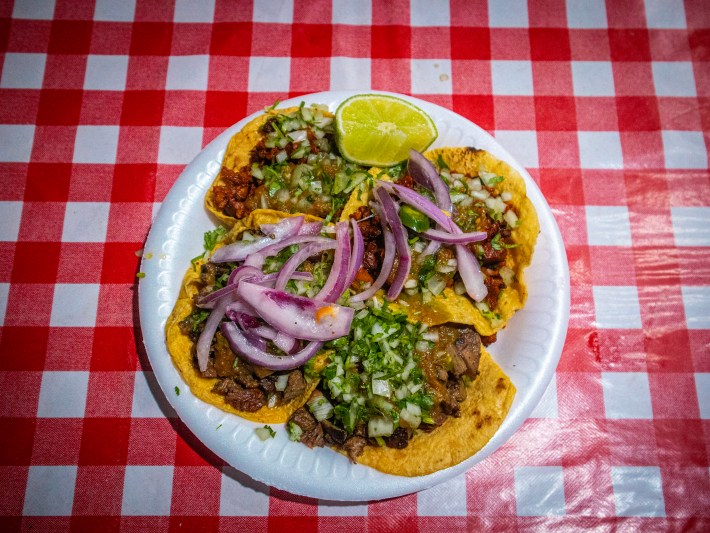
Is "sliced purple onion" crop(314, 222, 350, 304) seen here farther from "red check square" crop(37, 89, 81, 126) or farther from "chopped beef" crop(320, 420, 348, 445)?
"red check square" crop(37, 89, 81, 126)

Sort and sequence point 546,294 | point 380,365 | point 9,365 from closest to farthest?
point 380,365
point 546,294
point 9,365

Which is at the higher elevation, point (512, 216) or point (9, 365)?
point (512, 216)

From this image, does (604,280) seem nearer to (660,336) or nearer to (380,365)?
(660,336)

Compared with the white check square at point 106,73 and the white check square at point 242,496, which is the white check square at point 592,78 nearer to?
the white check square at point 106,73

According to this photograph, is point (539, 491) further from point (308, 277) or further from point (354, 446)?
point (308, 277)

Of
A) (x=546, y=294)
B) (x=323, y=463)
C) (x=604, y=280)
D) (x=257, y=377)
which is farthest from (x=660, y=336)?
(x=257, y=377)
